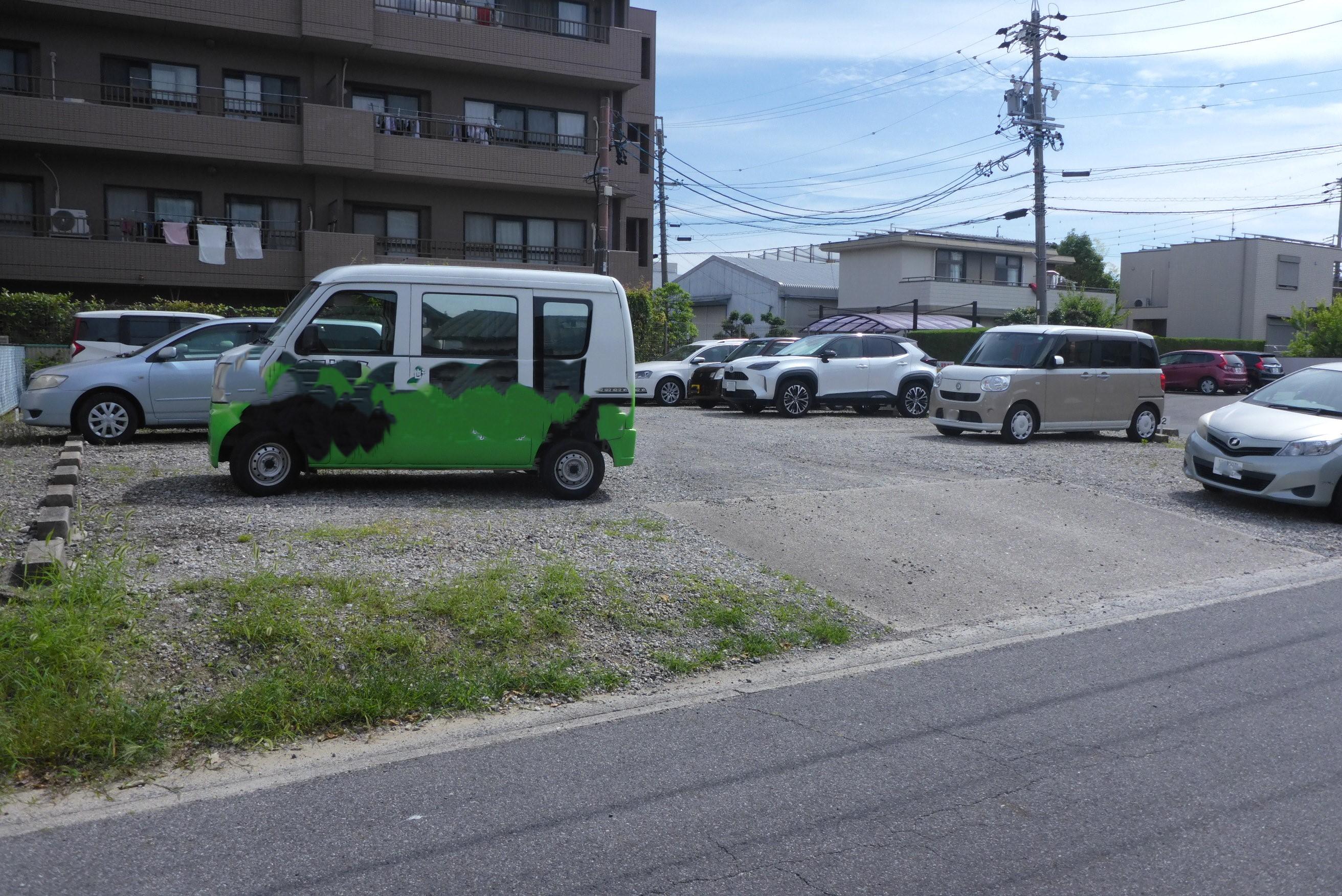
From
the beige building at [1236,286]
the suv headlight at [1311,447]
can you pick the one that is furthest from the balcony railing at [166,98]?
the beige building at [1236,286]

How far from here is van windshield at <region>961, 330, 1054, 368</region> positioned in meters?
17.2

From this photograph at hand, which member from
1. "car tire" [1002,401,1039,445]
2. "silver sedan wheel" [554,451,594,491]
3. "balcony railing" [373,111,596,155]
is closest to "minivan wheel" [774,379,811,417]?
"car tire" [1002,401,1039,445]

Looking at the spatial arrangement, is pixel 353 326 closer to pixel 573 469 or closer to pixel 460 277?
pixel 460 277

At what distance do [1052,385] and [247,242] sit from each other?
1909 cm

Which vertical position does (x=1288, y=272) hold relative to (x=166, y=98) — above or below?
below

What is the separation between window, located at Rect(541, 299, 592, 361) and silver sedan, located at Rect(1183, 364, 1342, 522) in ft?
24.1

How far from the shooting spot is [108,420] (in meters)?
13.3

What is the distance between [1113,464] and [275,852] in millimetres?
13348

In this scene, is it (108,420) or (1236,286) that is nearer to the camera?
(108,420)

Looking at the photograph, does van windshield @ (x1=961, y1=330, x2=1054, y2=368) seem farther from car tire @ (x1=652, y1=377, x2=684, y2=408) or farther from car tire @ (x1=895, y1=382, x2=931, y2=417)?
car tire @ (x1=652, y1=377, x2=684, y2=408)

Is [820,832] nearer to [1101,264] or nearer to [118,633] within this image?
[118,633]

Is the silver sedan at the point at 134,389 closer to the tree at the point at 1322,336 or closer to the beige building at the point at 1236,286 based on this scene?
the tree at the point at 1322,336

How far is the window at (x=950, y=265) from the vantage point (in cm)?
4809

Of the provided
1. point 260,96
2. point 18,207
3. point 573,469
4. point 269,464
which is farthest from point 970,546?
point 18,207
